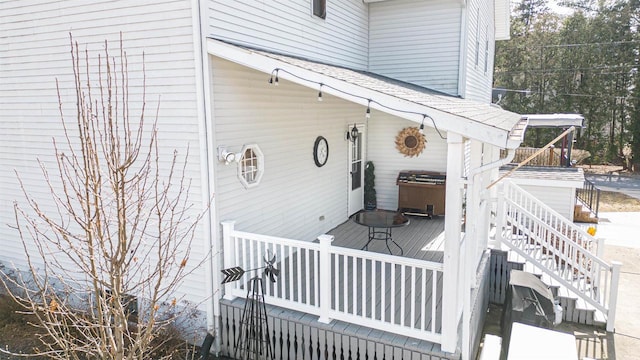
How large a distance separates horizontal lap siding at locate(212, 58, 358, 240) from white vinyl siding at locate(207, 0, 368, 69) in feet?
1.66

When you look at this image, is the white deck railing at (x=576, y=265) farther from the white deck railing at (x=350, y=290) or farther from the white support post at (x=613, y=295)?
the white deck railing at (x=350, y=290)

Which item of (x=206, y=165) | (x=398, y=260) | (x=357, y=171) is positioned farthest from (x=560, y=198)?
(x=206, y=165)

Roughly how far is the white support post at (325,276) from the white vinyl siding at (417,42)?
6238 mm

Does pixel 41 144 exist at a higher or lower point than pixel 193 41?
lower

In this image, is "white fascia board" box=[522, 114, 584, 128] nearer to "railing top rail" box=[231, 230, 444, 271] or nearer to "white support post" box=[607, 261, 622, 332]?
"white support post" box=[607, 261, 622, 332]

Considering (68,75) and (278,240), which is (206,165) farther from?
(68,75)

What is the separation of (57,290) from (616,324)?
29.6ft

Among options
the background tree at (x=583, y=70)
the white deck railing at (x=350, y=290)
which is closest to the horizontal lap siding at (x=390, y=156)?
the white deck railing at (x=350, y=290)

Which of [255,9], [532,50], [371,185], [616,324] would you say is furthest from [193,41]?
[532,50]

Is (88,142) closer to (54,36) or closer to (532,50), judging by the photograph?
(54,36)

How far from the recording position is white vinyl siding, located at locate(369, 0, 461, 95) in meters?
9.84

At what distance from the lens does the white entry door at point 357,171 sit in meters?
10.1

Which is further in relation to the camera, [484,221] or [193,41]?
[484,221]

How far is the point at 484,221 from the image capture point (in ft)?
25.4
